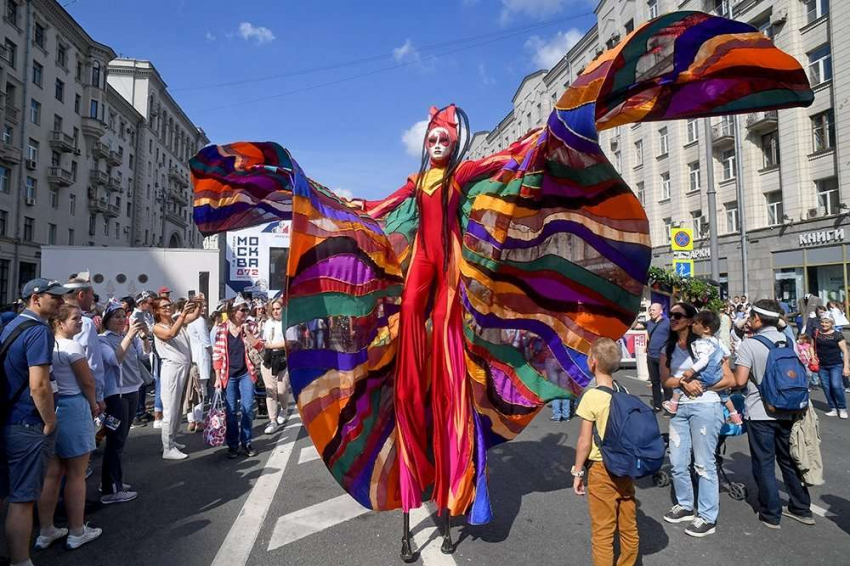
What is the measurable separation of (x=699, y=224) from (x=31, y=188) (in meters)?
37.2

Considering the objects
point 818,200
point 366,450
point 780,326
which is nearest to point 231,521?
point 366,450

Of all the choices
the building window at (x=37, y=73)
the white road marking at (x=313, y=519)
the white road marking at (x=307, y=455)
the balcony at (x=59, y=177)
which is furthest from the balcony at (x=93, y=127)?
the white road marking at (x=313, y=519)

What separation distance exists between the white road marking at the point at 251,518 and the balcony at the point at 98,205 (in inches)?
1601

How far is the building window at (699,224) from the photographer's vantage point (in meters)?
23.7

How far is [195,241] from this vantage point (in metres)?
69.6

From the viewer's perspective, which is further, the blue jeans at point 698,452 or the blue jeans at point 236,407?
the blue jeans at point 236,407

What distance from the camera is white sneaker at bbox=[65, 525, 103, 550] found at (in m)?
3.58

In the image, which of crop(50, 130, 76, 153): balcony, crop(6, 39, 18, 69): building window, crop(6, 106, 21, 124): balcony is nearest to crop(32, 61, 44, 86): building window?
crop(6, 39, 18, 69): building window

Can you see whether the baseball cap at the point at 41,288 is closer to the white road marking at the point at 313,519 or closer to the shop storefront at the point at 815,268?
the white road marking at the point at 313,519

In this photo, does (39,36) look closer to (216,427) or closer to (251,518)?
(216,427)

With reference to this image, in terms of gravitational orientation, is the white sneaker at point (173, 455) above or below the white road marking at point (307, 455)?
above

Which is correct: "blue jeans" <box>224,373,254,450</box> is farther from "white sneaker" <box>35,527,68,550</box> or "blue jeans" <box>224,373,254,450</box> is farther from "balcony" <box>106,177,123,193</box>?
"balcony" <box>106,177,123,193</box>

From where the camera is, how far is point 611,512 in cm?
287

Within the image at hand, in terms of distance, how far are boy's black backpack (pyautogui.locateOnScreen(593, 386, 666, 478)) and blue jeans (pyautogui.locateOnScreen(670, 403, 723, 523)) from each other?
1.25m
